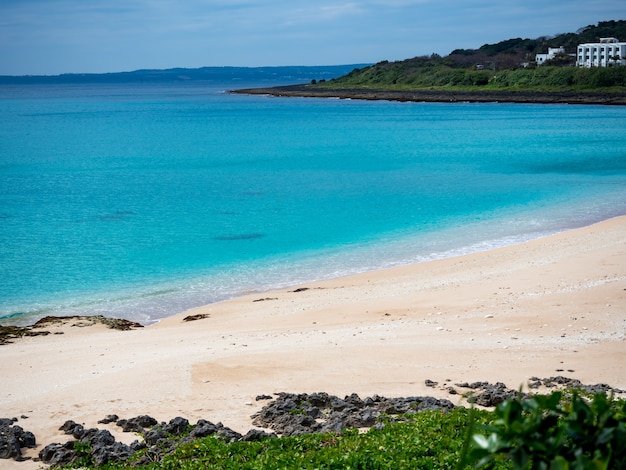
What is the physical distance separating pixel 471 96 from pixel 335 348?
115527 millimetres

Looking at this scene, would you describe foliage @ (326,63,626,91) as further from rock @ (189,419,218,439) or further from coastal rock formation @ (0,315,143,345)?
rock @ (189,419,218,439)

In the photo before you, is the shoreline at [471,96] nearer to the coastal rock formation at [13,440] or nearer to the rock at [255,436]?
the rock at [255,436]

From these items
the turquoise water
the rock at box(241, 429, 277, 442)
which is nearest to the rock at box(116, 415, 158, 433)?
the rock at box(241, 429, 277, 442)

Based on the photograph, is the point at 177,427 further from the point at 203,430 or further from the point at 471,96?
the point at 471,96

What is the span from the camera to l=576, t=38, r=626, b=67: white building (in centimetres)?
14088

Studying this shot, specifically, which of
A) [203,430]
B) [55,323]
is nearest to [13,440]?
[203,430]

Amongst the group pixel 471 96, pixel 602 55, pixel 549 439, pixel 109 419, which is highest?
pixel 602 55

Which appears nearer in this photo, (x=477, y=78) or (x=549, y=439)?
(x=549, y=439)

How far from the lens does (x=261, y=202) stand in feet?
121

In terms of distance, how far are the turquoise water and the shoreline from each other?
29.3 metres

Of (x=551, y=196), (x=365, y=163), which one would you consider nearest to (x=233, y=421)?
(x=551, y=196)

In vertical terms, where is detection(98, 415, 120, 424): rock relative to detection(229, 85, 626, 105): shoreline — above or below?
below

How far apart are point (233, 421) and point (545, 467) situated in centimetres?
724

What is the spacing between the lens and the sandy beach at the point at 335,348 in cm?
1059
